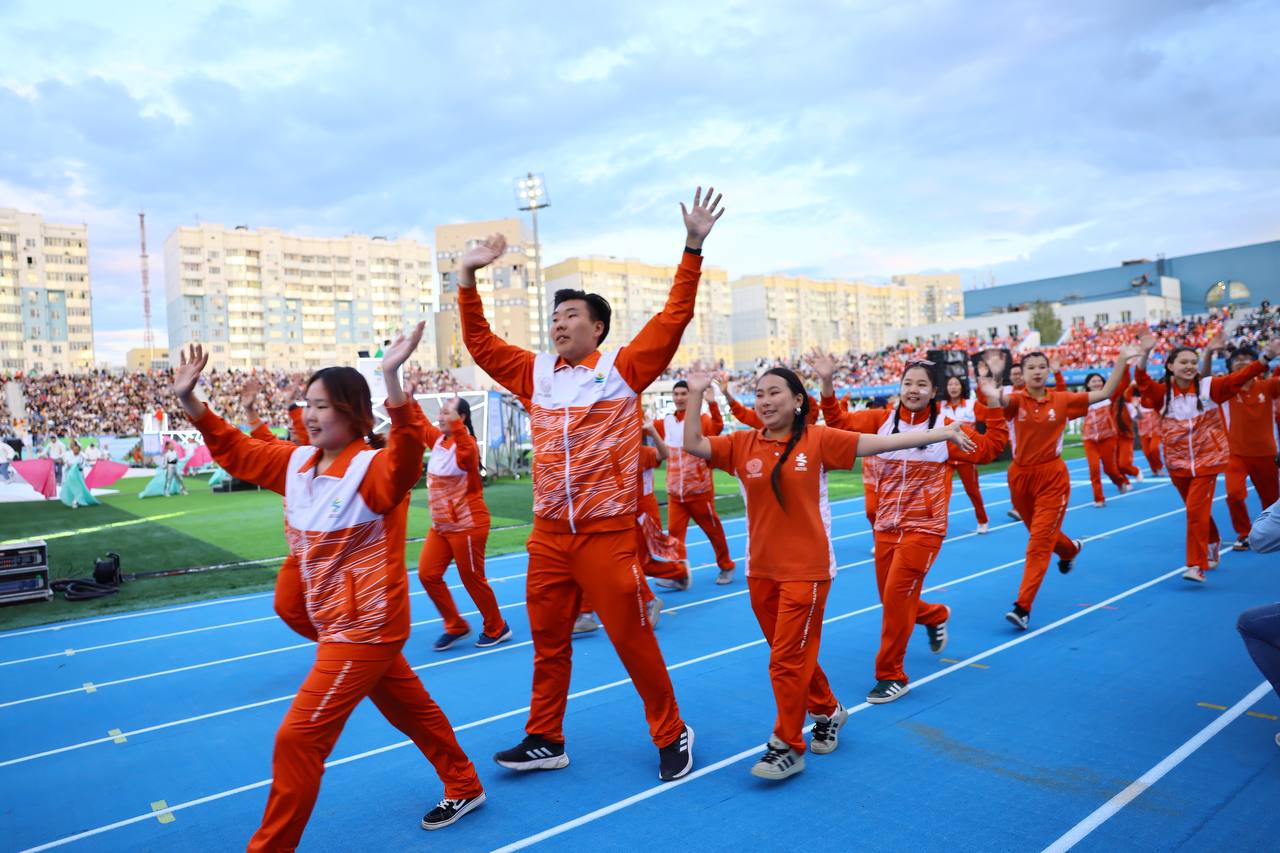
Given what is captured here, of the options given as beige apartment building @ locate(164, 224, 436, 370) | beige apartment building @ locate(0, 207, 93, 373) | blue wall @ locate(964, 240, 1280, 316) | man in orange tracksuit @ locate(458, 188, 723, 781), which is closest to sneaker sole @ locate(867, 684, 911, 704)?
man in orange tracksuit @ locate(458, 188, 723, 781)

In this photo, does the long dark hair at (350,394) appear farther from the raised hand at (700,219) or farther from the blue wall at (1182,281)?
the blue wall at (1182,281)

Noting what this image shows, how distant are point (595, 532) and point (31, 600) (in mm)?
8603

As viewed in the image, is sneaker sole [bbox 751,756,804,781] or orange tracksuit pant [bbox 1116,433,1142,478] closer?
sneaker sole [bbox 751,756,804,781]

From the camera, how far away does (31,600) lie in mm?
9406

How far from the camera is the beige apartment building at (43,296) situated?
3327 inches

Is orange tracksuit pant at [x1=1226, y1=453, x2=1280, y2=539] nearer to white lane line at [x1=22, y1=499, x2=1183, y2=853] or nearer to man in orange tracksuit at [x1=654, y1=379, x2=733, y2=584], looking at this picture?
white lane line at [x1=22, y1=499, x2=1183, y2=853]

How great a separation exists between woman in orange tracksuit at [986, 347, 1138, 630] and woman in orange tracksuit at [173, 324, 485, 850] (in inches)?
190

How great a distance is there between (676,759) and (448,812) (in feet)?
3.46

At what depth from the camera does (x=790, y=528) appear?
4141mm

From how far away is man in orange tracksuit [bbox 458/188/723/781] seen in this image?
12.9 feet

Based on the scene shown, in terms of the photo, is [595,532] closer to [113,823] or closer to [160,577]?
[113,823]

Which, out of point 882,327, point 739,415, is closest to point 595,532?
point 739,415

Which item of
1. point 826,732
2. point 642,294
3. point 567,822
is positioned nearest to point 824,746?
point 826,732

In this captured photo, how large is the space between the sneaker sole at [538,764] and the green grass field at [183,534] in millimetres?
6806
